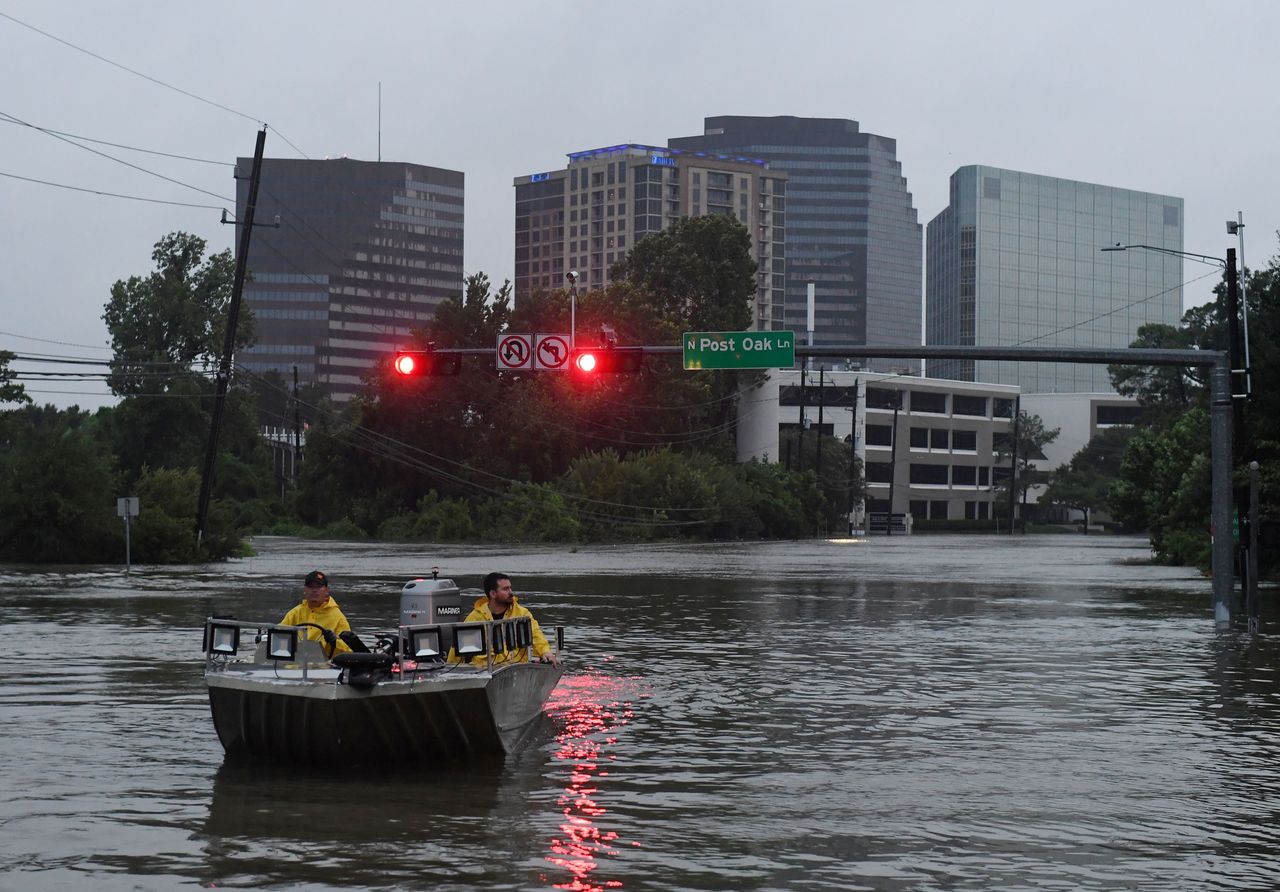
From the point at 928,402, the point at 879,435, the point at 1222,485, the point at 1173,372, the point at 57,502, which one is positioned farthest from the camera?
the point at 928,402

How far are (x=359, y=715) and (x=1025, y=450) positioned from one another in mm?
174765

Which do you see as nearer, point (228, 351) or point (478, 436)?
point (228, 351)

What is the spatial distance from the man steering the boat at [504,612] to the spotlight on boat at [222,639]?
2.16 meters

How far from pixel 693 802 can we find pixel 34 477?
2001 inches

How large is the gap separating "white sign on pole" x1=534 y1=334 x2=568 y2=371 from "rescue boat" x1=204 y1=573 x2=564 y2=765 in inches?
763

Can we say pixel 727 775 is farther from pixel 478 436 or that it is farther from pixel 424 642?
pixel 478 436

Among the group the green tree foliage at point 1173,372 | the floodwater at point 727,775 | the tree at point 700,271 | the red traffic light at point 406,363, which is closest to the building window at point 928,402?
the green tree foliage at point 1173,372

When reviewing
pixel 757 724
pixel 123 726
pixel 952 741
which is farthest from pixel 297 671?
pixel 952 741

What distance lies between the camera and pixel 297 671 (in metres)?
15.5

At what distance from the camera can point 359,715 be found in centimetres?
1454

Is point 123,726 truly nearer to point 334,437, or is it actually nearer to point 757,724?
point 757,724

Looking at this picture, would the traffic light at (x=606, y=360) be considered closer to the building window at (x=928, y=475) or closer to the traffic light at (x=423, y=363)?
the traffic light at (x=423, y=363)

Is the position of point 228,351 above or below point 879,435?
below

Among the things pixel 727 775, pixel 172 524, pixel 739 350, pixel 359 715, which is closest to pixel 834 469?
pixel 172 524
